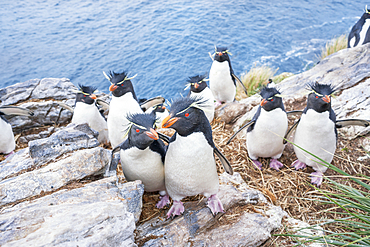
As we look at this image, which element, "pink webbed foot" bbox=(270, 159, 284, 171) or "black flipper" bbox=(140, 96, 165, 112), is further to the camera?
"black flipper" bbox=(140, 96, 165, 112)

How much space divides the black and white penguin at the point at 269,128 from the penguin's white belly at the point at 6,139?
3.68 meters

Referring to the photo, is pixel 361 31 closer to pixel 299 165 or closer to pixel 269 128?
pixel 299 165

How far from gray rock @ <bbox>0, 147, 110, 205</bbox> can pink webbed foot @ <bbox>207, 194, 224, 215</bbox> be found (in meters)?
1.03

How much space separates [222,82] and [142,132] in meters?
3.67

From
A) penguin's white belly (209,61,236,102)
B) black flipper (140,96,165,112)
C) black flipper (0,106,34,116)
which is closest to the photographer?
black flipper (0,106,34,116)

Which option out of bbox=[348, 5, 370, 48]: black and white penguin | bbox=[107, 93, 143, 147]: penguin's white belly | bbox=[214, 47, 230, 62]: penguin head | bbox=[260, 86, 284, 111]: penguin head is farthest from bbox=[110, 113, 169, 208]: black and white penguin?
bbox=[348, 5, 370, 48]: black and white penguin

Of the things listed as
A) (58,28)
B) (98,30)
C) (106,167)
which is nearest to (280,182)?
(106,167)

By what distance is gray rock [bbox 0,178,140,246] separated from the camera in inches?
60.0

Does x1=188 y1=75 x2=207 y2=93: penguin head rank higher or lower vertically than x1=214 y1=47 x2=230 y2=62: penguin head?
lower

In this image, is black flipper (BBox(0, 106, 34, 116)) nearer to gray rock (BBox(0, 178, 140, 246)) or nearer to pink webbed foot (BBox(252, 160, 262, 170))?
gray rock (BBox(0, 178, 140, 246))

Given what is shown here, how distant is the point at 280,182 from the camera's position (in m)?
3.36

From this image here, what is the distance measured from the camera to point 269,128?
337cm

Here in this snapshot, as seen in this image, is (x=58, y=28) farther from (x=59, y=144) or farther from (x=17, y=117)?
(x=59, y=144)

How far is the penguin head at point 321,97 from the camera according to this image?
2.90 metres
